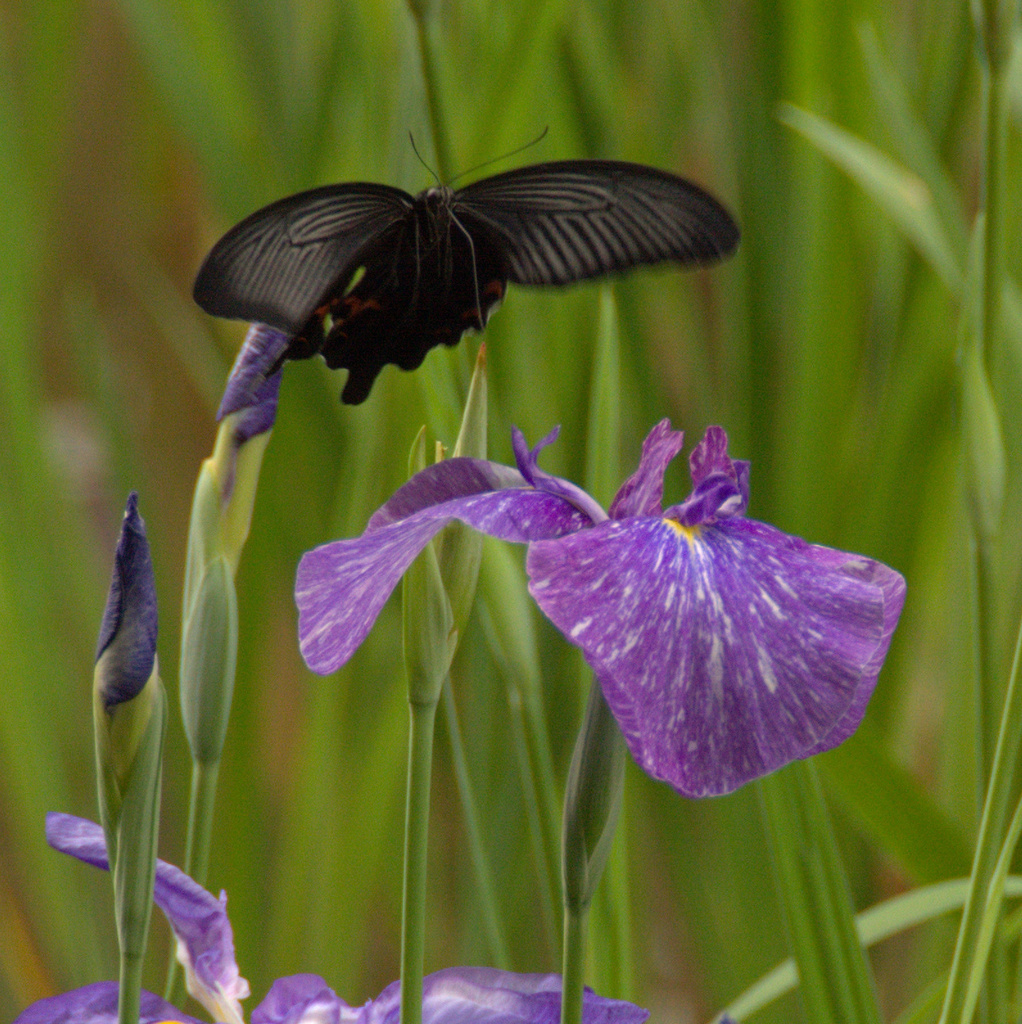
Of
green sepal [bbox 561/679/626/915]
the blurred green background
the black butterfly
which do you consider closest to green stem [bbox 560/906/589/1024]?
green sepal [bbox 561/679/626/915]

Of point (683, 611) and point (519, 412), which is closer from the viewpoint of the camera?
point (683, 611)

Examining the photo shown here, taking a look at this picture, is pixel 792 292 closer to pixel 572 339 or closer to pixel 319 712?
pixel 572 339

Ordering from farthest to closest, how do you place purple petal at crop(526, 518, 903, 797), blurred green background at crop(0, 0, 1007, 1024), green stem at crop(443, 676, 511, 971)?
blurred green background at crop(0, 0, 1007, 1024) → green stem at crop(443, 676, 511, 971) → purple petal at crop(526, 518, 903, 797)

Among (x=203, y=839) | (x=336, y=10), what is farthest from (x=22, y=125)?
(x=203, y=839)

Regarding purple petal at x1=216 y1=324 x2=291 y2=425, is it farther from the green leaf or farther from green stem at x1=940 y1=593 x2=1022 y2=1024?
the green leaf

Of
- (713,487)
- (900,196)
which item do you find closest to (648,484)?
(713,487)

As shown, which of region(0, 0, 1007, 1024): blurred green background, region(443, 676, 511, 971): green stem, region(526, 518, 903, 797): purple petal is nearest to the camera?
region(526, 518, 903, 797): purple petal

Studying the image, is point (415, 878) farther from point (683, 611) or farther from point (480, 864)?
point (480, 864)
